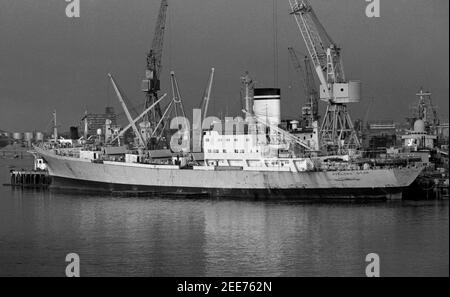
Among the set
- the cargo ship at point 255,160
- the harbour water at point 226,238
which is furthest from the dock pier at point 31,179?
the harbour water at point 226,238

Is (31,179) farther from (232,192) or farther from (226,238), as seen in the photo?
(226,238)

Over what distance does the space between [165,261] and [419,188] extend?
15.7m

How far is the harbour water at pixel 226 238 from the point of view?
1819 cm

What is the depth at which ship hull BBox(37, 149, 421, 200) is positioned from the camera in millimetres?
31078

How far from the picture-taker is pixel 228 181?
3394cm

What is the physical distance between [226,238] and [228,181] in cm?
1119

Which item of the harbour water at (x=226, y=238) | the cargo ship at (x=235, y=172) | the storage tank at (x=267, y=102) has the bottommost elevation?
the harbour water at (x=226, y=238)

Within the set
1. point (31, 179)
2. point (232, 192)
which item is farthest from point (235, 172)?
point (31, 179)

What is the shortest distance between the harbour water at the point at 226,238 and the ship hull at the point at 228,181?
5.19 feet

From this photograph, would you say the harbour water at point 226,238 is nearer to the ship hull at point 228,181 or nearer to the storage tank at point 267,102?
the ship hull at point 228,181

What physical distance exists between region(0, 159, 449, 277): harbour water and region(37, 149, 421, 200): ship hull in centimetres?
158

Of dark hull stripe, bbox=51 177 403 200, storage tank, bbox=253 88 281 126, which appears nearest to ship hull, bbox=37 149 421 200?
dark hull stripe, bbox=51 177 403 200
